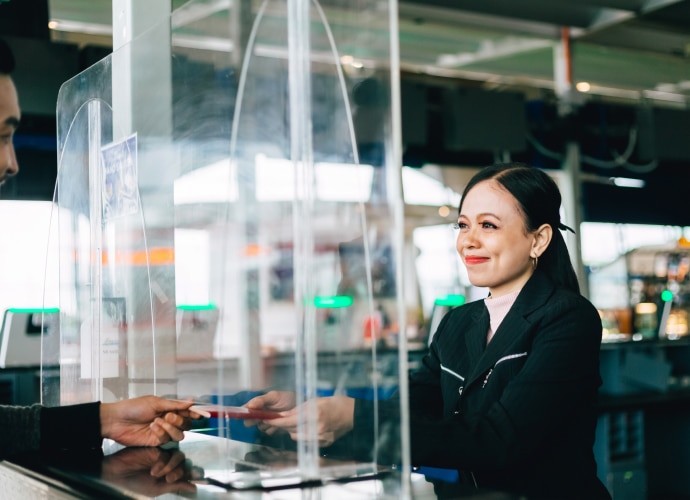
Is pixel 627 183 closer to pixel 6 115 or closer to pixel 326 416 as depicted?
pixel 6 115

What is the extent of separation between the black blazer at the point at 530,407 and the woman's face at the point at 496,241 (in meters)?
0.06

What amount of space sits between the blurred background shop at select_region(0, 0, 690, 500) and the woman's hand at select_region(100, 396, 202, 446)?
0.69m

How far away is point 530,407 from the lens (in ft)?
5.51

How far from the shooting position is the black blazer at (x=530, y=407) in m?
1.63

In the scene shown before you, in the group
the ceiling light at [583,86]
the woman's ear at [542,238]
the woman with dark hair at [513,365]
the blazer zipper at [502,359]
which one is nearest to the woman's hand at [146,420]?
the woman with dark hair at [513,365]

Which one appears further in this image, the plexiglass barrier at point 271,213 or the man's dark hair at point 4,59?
the man's dark hair at point 4,59

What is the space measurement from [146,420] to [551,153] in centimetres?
593

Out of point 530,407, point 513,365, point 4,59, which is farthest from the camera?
point 4,59

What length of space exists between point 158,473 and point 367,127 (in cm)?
70

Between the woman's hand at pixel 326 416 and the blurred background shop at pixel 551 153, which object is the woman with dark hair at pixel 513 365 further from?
the blurred background shop at pixel 551 153

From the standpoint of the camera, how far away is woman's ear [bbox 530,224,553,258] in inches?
76.9

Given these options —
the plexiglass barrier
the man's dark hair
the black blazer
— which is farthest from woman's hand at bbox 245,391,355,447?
the man's dark hair

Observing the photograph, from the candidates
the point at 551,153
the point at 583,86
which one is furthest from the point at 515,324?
the point at 583,86

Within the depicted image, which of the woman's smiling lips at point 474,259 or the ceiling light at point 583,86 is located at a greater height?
the ceiling light at point 583,86
